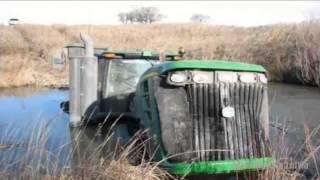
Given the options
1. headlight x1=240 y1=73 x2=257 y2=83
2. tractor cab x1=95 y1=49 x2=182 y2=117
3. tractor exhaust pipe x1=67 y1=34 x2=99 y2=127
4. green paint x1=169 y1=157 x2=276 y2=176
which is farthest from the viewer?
tractor exhaust pipe x1=67 y1=34 x2=99 y2=127

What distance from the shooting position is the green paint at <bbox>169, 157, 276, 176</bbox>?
16.6 ft

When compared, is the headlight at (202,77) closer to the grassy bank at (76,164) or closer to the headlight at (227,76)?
the headlight at (227,76)

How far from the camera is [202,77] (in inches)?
207

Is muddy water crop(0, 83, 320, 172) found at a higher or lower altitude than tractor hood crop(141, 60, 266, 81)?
lower

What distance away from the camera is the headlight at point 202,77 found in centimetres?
523

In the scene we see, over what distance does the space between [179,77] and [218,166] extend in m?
1.00

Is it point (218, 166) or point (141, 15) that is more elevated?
point (141, 15)

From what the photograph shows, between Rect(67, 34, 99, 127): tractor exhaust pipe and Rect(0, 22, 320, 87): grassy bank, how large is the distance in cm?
1097

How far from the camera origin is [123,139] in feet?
22.4

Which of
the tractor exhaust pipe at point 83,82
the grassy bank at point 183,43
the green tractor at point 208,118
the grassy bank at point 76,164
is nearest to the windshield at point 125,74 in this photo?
the tractor exhaust pipe at point 83,82

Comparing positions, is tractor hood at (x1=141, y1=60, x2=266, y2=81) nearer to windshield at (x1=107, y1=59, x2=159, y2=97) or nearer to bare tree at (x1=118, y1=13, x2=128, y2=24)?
windshield at (x1=107, y1=59, x2=159, y2=97)

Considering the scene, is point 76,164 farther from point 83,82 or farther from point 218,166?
point 83,82

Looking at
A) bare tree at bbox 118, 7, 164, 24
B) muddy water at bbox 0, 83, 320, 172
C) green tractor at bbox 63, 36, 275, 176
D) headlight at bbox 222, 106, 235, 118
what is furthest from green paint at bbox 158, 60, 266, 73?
bare tree at bbox 118, 7, 164, 24

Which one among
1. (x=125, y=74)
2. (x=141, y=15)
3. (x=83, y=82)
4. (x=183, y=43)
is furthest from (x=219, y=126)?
(x=141, y=15)
